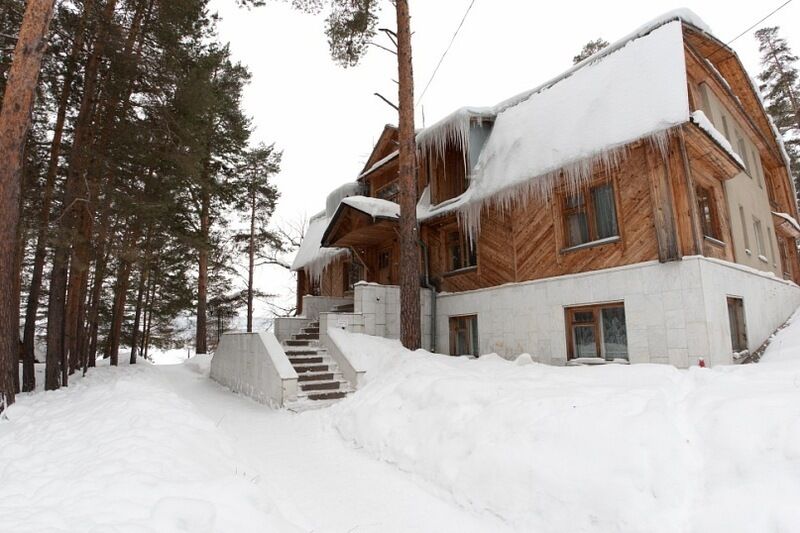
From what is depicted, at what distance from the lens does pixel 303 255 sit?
19.3 meters

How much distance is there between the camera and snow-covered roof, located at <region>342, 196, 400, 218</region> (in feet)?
38.9

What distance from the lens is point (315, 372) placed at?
8.98 meters

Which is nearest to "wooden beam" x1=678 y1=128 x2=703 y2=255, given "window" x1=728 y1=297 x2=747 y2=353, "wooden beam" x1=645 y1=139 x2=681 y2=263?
"wooden beam" x1=645 y1=139 x2=681 y2=263

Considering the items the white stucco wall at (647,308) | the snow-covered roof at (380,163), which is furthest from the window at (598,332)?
the snow-covered roof at (380,163)

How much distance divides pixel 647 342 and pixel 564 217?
3.32 metres

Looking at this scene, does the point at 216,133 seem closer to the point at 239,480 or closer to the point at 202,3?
the point at 202,3

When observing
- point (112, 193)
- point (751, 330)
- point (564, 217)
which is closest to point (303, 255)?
point (112, 193)

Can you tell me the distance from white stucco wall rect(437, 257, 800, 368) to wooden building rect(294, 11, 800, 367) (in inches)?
1.1

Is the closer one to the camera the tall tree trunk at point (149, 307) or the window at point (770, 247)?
the window at point (770, 247)

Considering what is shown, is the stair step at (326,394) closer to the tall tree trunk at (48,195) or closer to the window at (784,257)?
the tall tree trunk at (48,195)

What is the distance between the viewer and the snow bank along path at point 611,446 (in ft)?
9.64

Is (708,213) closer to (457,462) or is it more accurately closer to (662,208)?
(662,208)

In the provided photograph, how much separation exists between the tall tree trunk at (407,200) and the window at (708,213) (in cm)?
644

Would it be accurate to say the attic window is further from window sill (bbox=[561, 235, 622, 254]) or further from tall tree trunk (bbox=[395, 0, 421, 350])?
window sill (bbox=[561, 235, 622, 254])
